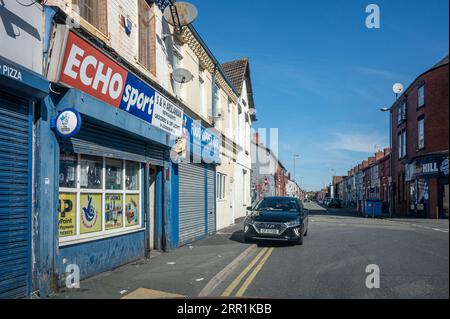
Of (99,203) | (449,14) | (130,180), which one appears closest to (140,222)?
(130,180)

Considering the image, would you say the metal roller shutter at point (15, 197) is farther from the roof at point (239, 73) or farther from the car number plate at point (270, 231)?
the roof at point (239, 73)

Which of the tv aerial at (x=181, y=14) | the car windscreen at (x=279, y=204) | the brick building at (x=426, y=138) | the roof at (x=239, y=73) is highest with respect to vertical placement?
the roof at (x=239, y=73)

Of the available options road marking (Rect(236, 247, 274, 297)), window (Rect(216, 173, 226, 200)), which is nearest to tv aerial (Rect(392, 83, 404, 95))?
road marking (Rect(236, 247, 274, 297))

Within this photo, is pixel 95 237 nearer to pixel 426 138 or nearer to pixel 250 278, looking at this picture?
pixel 250 278

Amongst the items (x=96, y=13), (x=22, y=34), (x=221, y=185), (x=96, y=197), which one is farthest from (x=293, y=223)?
(x=22, y=34)

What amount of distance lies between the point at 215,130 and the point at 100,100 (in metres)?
11.2

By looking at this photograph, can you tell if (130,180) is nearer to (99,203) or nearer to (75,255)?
(99,203)

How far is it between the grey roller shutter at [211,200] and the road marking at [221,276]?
5.86m

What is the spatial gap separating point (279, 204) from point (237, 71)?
1602cm

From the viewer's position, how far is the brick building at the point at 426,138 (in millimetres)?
2482

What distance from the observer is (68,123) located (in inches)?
263

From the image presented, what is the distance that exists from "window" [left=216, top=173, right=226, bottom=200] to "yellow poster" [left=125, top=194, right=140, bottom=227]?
9497mm

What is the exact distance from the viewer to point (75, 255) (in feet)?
24.6

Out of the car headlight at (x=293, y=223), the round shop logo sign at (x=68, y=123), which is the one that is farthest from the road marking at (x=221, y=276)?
the round shop logo sign at (x=68, y=123)
